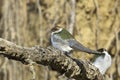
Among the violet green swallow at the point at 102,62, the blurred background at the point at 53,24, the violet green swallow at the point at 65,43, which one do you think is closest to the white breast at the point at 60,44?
the violet green swallow at the point at 65,43

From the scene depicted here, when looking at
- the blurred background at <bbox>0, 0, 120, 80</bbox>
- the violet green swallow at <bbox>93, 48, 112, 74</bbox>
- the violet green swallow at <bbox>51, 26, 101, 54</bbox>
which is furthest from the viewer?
the blurred background at <bbox>0, 0, 120, 80</bbox>

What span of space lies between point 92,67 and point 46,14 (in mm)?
1142

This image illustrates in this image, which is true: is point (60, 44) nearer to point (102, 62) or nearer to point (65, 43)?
point (65, 43)

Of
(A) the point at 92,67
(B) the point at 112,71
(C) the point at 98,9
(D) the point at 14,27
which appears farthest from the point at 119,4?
(A) the point at 92,67

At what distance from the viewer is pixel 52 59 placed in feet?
6.56

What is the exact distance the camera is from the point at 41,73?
3.30 m

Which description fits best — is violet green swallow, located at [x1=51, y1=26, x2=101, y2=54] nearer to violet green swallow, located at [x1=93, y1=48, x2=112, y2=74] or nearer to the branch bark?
the branch bark

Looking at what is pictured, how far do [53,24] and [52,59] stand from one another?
116cm

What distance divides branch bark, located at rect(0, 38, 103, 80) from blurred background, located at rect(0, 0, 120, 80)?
956mm

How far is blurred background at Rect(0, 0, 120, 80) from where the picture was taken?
318 cm

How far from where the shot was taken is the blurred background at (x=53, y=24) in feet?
10.4

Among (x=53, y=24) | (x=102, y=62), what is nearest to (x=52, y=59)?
(x=102, y=62)

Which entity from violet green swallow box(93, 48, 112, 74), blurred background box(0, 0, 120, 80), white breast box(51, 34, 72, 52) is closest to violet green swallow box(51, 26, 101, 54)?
white breast box(51, 34, 72, 52)

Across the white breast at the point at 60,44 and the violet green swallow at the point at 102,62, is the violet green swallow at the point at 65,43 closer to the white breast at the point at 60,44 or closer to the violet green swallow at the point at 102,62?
→ the white breast at the point at 60,44
